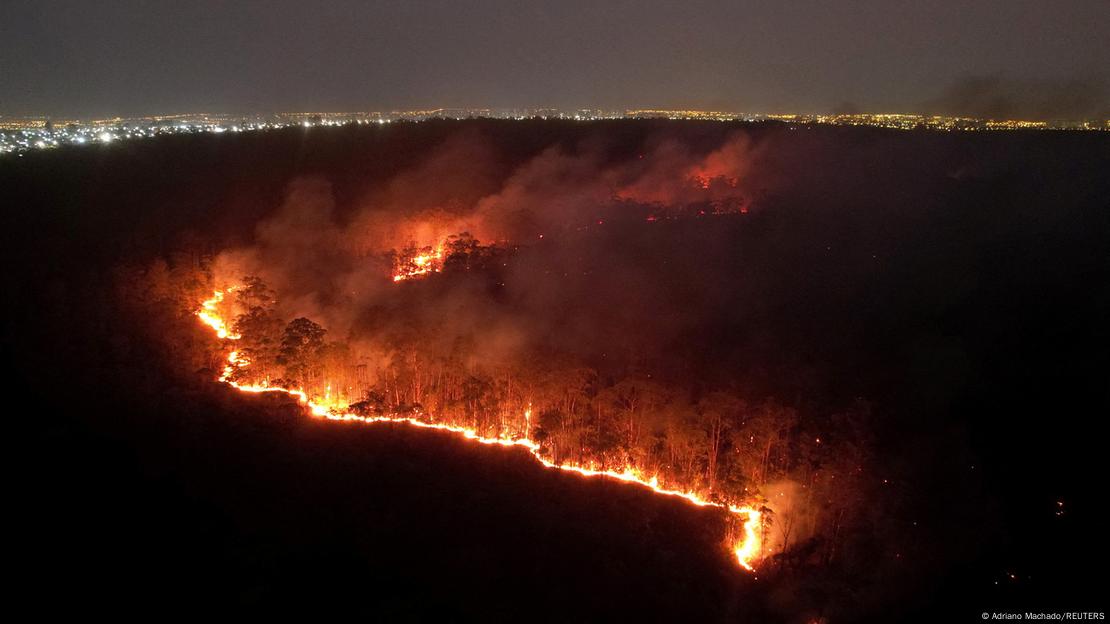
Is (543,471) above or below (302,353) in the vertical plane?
below

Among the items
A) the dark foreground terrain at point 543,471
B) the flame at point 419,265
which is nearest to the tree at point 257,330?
the dark foreground terrain at point 543,471

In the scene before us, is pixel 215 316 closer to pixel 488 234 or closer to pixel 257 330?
pixel 257 330

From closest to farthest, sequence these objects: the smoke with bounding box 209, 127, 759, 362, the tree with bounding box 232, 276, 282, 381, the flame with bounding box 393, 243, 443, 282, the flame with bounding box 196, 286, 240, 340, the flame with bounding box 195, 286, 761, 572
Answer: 1. the flame with bounding box 195, 286, 761, 572
2. the tree with bounding box 232, 276, 282, 381
3. the flame with bounding box 196, 286, 240, 340
4. the smoke with bounding box 209, 127, 759, 362
5. the flame with bounding box 393, 243, 443, 282

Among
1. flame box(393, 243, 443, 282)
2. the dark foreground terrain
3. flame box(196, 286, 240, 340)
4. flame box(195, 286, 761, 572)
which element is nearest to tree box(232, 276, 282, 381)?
flame box(195, 286, 761, 572)

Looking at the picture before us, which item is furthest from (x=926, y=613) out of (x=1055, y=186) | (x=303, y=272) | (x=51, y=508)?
(x=1055, y=186)

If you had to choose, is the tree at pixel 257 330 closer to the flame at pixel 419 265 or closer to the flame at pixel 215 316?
the flame at pixel 215 316

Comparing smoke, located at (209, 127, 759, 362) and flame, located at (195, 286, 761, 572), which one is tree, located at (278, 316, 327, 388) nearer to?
flame, located at (195, 286, 761, 572)

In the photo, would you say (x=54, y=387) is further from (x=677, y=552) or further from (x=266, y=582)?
(x=677, y=552)

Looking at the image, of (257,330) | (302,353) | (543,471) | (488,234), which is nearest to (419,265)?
(488,234)

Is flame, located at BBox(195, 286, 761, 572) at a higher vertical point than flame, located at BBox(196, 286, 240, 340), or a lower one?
lower
